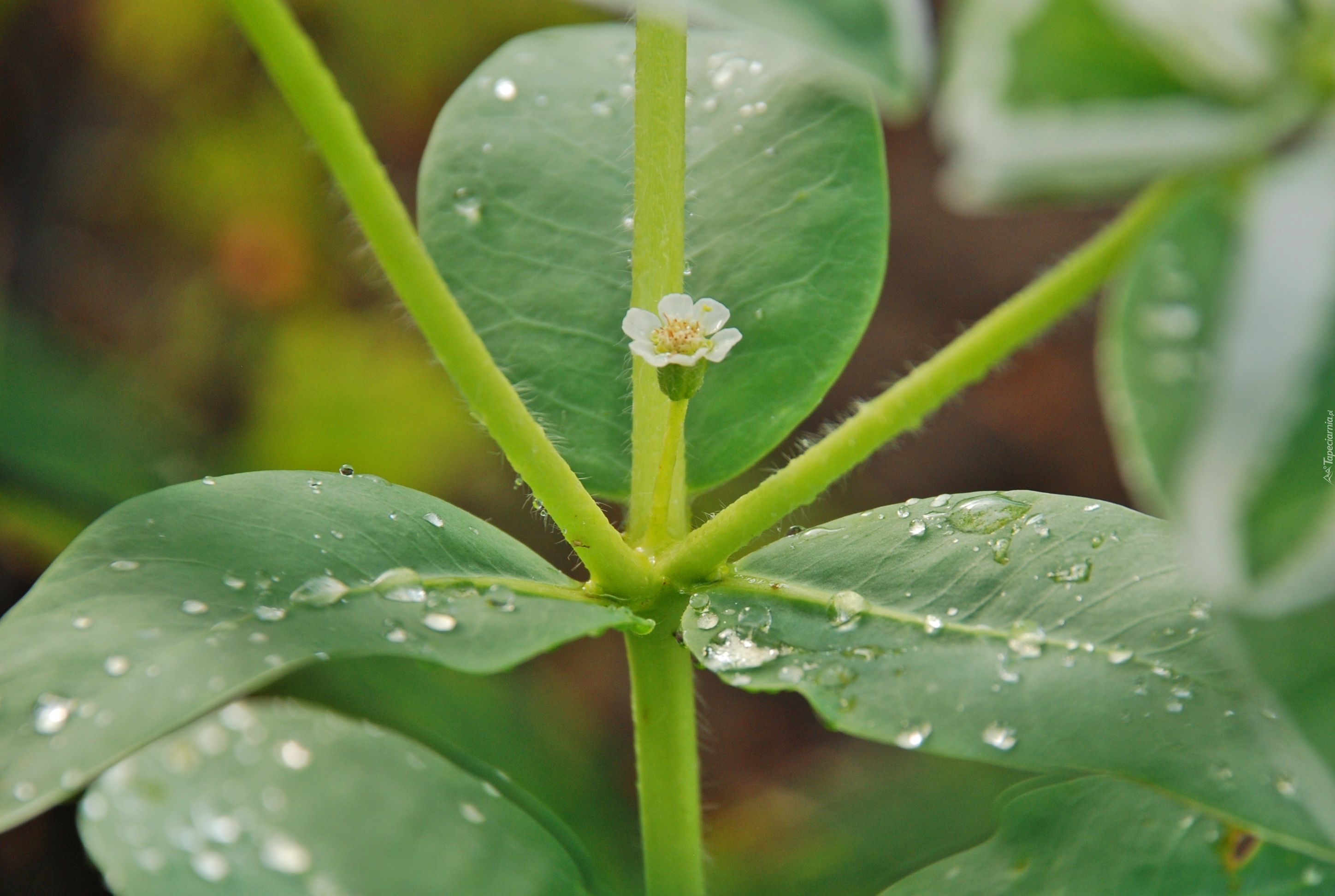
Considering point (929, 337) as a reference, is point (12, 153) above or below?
below

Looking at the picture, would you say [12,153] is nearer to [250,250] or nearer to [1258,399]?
[250,250]

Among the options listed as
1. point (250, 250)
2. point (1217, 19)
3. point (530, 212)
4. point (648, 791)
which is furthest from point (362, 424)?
point (1217, 19)

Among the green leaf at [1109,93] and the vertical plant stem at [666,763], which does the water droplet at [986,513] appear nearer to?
the vertical plant stem at [666,763]

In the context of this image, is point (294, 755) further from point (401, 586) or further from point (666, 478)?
point (666, 478)

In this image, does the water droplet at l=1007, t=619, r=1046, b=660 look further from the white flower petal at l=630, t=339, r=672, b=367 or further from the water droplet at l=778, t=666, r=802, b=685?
the white flower petal at l=630, t=339, r=672, b=367

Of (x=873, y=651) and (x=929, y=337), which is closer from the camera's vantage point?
(x=873, y=651)

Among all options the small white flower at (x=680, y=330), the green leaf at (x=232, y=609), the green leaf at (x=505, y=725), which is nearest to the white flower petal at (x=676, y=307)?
the small white flower at (x=680, y=330)
